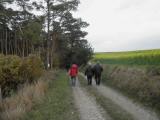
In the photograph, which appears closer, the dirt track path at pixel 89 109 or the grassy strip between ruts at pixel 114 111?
the grassy strip between ruts at pixel 114 111

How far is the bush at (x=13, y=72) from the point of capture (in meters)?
16.4

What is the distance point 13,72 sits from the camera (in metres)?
16.7

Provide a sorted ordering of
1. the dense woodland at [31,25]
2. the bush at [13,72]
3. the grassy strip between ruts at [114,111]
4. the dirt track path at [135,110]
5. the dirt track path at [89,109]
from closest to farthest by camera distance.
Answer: the grassy strip between ruts at [114,111] < the dirt track path at [89,109] < the dirt track path at [135,110] < the bush at [13,72] < the dense woodland at [31,25]

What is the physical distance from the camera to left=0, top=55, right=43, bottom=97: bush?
1644 centimetres

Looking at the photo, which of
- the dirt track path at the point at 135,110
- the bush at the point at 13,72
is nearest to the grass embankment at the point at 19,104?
the bush at the point at 13,72

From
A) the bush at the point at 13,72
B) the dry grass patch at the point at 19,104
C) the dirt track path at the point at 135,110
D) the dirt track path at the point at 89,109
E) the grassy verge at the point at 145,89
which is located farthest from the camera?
the bush at the point at 13,72

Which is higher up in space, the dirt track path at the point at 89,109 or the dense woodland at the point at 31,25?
the dense woodland at the point at 31,25

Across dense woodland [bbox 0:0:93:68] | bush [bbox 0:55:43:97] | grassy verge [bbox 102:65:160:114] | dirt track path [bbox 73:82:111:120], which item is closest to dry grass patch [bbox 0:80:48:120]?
bush [bbox 0:55:43:97]

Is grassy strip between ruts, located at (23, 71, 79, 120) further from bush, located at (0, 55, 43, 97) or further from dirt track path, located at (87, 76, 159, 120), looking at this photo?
Answer: bush, located at (0, 55, 43, 97)

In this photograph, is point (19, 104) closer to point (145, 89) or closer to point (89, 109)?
point (89, 109)

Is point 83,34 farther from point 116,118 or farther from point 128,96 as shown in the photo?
point 116,118

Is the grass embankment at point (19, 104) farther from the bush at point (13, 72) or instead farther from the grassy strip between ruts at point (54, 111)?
the bush at point (13, 72)

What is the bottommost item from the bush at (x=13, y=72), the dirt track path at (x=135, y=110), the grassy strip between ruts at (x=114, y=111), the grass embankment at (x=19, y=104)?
the dirt track path at (x=135, y=110)

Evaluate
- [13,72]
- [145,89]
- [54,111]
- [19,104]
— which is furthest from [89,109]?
[13,72]
